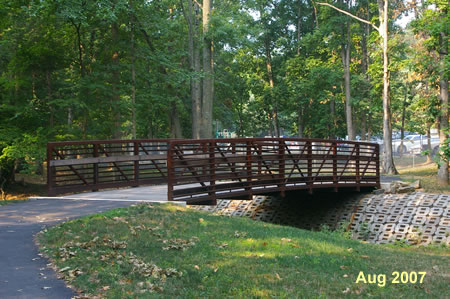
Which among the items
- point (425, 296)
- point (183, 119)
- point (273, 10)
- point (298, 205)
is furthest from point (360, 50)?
point (425, 296)

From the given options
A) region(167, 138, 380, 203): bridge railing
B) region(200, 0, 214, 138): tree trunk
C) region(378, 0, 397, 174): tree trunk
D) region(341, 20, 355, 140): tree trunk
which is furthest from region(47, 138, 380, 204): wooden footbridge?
region(341, 20, 355, 140): tree trunk

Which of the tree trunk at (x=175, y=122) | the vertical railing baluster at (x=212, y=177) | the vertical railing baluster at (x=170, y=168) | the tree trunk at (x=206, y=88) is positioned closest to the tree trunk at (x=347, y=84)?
the tree trunk at (x=206, y=88)

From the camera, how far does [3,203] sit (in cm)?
1238

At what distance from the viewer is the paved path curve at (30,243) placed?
18.6ft

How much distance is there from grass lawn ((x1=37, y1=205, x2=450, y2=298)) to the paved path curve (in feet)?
0.79

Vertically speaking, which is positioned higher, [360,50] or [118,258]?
[360,50]

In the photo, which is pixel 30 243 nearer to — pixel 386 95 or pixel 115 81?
pixel 115 81

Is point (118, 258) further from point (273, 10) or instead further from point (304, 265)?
point (273, 10)

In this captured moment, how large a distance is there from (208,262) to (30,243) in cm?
304

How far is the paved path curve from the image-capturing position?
5.66 metres

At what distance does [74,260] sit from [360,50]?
37782 mm

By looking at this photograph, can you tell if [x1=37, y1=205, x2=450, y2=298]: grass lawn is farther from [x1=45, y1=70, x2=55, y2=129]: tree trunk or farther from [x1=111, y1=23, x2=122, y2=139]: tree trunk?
[x1=111, y1=23, x2=122, y2=139]: tree trunk

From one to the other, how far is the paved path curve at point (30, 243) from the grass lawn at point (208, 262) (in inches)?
9.4

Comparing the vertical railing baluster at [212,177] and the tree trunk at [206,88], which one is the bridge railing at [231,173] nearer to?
the vertical railing baluster at [212,177]
